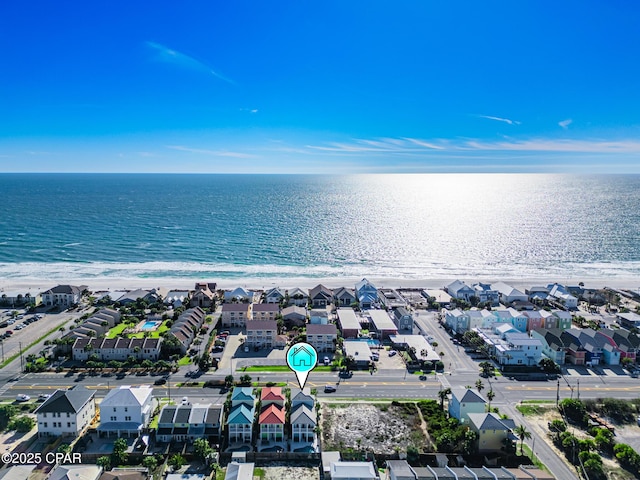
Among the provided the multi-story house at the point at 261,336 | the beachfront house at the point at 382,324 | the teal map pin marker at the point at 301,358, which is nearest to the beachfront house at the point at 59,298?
the multi-story house at the point at 261,336

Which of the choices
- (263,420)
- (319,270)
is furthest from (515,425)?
(319,270)

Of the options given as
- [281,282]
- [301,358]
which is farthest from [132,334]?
[301,358]

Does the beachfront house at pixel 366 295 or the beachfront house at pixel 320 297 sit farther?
the beachfront house at pixel 320 297

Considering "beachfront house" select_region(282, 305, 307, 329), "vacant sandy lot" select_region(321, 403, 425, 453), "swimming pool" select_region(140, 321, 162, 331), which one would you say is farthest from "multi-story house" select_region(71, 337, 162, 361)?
"vacant sandy lot" select_region(321, 403, 425, 453)

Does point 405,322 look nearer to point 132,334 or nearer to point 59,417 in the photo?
point 132,334

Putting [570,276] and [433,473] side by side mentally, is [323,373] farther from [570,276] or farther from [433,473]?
[570,276]

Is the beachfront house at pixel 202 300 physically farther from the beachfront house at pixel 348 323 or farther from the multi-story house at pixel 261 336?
the beachfront house at pixel 348 323
